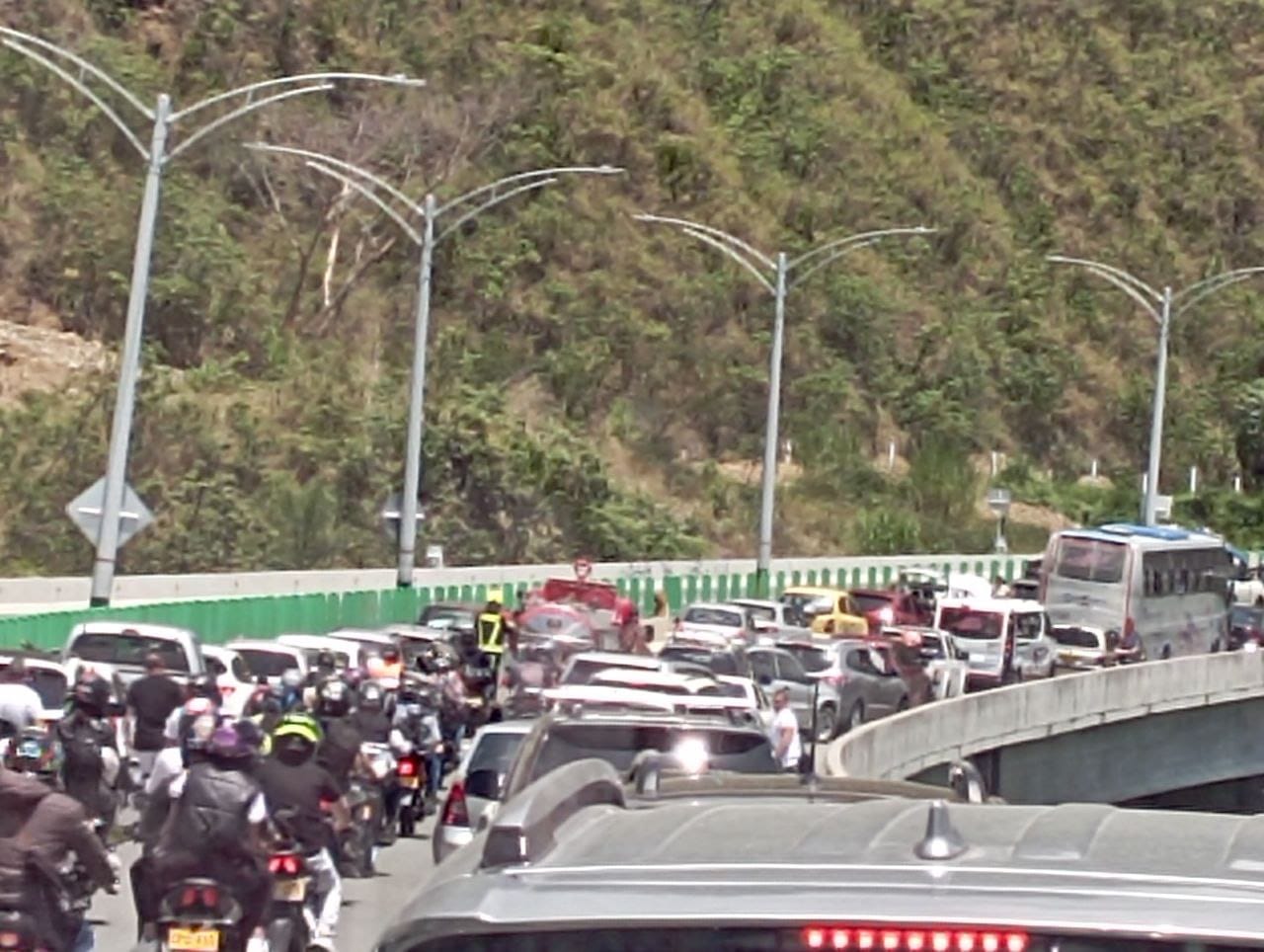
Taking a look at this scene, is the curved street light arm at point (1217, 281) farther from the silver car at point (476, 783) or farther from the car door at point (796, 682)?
the silver car at point (476, 783)

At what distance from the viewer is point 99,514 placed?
34.4 metres

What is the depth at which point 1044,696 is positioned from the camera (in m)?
43.9

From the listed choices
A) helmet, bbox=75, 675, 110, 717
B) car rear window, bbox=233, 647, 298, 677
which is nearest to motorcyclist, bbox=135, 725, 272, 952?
helmet, bbox=75, 675, 110, 717

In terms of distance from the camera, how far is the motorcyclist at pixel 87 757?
720 inches

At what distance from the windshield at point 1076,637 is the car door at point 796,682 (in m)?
18.1

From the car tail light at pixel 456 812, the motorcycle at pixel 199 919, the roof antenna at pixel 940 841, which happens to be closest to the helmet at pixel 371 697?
the car tail light at pixel 456 812

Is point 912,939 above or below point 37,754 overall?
above

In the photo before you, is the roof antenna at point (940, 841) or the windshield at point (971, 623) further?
the windshield at point (971, 623)

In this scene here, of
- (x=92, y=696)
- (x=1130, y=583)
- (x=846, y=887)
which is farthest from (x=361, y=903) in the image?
(x=1130, y=583)

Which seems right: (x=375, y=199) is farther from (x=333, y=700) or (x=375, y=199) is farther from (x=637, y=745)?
(x=637, y=745)

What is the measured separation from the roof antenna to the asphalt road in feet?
39.6

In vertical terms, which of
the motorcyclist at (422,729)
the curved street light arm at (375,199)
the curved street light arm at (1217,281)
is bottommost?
Answer: the motorcyclist at (422,729)

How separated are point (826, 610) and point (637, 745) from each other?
110 ft

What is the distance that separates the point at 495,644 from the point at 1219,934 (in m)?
33.6
